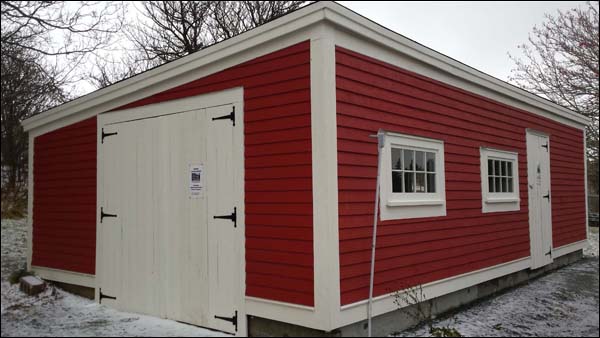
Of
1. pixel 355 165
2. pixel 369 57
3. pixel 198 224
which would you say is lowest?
pixel 198 224

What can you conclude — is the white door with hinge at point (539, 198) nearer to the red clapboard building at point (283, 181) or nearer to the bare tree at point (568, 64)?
the red clapboard building at point (283, 181)

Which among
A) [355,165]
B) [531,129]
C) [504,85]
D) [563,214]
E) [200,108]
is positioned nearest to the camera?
[355,165]

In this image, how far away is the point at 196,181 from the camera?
5.09 meters

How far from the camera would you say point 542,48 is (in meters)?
17.9

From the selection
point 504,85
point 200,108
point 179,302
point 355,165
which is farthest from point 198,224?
point 504,85

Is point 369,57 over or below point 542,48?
below

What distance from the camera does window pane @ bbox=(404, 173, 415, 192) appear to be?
Result: 5.17 metres

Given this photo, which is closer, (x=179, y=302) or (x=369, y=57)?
(x=369, y=57)

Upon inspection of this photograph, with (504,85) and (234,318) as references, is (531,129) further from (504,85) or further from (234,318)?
(234,318)

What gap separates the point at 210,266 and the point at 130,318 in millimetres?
1242

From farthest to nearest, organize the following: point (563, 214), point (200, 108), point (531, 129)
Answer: point (563, 214), point (531, 129), point (200, 108)

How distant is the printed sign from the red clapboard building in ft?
0.07

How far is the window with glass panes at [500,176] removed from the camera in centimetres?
695

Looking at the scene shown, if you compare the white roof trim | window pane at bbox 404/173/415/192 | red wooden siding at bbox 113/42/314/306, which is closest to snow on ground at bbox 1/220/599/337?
red wooden siding at bbox 113/42/314/306
